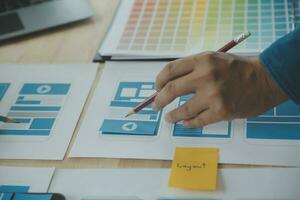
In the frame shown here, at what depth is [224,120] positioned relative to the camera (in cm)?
66

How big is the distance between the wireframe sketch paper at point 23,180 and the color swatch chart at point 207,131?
19 centimetres

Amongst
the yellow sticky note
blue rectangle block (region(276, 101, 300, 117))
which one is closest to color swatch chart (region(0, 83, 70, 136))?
the yellow sticky note

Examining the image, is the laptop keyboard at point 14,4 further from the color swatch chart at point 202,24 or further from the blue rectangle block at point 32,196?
the blue rectangle block at point 32,196

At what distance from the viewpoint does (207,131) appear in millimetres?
687

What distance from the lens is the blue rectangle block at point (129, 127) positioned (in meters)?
0.70

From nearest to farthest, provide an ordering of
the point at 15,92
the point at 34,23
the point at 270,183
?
the point at 270,183
the point at 15,92
the point at 34,23

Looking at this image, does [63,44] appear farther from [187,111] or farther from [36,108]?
[187,111]

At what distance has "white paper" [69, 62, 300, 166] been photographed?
64cm

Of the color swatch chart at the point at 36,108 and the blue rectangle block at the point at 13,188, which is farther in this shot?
the color swatch chart at the point at 36,108

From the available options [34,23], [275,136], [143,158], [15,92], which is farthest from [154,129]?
[34,23]

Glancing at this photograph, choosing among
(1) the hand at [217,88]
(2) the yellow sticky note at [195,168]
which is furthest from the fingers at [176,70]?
(2) the yellow sticky note at [195,168]

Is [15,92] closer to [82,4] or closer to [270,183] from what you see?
[82,4]

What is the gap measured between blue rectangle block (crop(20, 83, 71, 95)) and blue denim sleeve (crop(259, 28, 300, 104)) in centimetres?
37

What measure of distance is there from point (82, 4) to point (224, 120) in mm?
496
